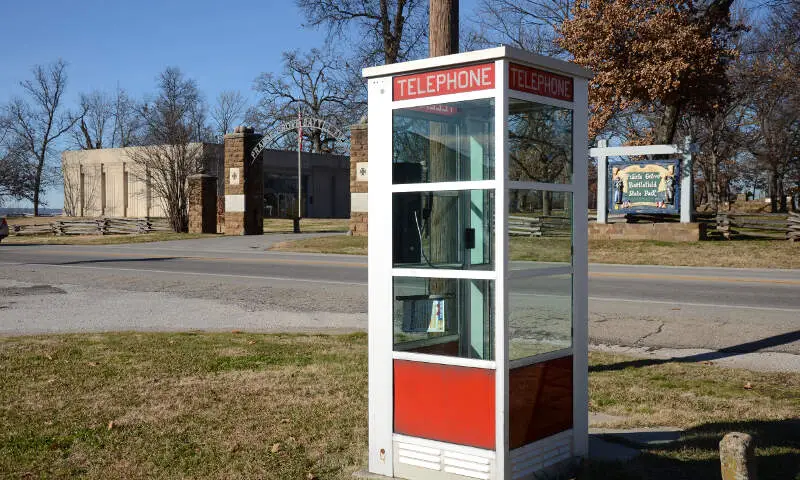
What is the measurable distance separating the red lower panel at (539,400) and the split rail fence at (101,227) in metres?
36.2

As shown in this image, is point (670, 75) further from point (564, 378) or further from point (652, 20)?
point (564, 378)

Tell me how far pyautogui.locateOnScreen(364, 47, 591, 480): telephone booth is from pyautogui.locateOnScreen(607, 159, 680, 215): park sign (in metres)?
20.1

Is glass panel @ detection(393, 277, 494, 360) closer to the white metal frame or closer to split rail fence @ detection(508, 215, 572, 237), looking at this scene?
split rail fence @ detection(508, 215, 572, 237)

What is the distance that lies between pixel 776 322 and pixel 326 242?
1775 centimetres

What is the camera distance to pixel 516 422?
4398 mm

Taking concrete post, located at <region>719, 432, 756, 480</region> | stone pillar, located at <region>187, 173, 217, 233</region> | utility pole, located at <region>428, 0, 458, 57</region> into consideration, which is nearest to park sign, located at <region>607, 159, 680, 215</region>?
stone pillar, located at <region>187, 173, 217, 233</region>

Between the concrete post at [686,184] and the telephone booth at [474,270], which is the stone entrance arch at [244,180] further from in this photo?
the telephone booth at [474,270]

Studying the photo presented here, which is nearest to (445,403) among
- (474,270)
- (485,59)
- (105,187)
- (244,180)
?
(474,270)

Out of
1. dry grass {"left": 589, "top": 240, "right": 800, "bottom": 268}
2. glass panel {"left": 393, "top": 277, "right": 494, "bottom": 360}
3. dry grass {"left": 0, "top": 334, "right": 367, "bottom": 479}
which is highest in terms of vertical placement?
glass panel {"left": 393, "top": 277, "right": 494, "bottom": 360}

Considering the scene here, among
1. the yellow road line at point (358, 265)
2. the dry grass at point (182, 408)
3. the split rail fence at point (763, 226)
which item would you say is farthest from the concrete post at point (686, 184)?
the dry grass at point (182, 408)

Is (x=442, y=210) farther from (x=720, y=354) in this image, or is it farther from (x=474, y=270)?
(x=720, y=354)

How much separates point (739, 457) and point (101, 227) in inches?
1621

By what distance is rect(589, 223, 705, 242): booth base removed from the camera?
903 inches

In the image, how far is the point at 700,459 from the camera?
4824mm
